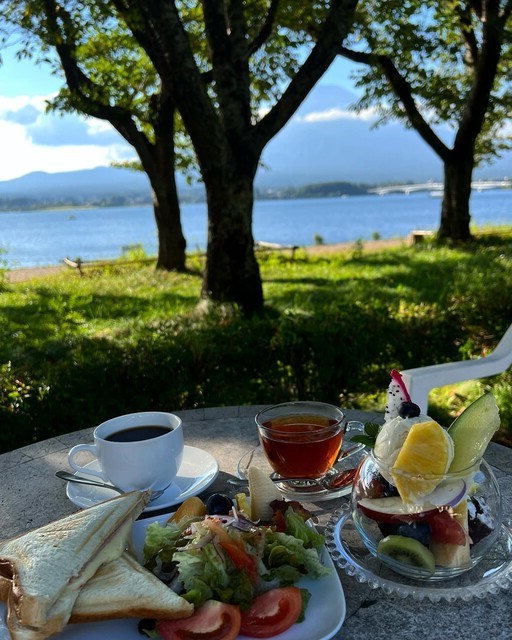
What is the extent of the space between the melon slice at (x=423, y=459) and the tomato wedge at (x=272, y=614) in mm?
291

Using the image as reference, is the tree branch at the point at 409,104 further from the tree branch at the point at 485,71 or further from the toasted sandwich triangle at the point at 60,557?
the toasted sandwich triangle at the point at 60,557

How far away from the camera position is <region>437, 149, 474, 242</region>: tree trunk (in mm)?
13297

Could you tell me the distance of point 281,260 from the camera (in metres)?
13.4

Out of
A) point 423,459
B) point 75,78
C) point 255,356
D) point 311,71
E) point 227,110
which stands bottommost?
point 255,356

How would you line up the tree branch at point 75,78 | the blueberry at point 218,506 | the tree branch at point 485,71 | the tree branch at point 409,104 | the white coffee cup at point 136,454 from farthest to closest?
the tree branch at point 409,104
the tree branch at point 485,71
the tree branch at point 75,78
the white coffee cup at point 136,454
the blueberry at point 218,506

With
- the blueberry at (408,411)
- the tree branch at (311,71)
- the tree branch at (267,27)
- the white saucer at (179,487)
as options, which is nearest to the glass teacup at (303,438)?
the white saucer at (179,487)

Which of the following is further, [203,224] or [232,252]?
[203,224]

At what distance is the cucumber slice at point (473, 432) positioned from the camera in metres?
1.20

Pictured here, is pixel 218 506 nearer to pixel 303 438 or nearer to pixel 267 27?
pixel 303 438

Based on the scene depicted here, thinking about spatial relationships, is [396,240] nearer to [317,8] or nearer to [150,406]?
[317,8]

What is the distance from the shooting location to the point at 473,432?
1.23 metres

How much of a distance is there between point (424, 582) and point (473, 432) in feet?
1.02

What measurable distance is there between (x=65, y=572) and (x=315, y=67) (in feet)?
18.0

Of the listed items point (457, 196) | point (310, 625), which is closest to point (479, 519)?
point (310, 625)
